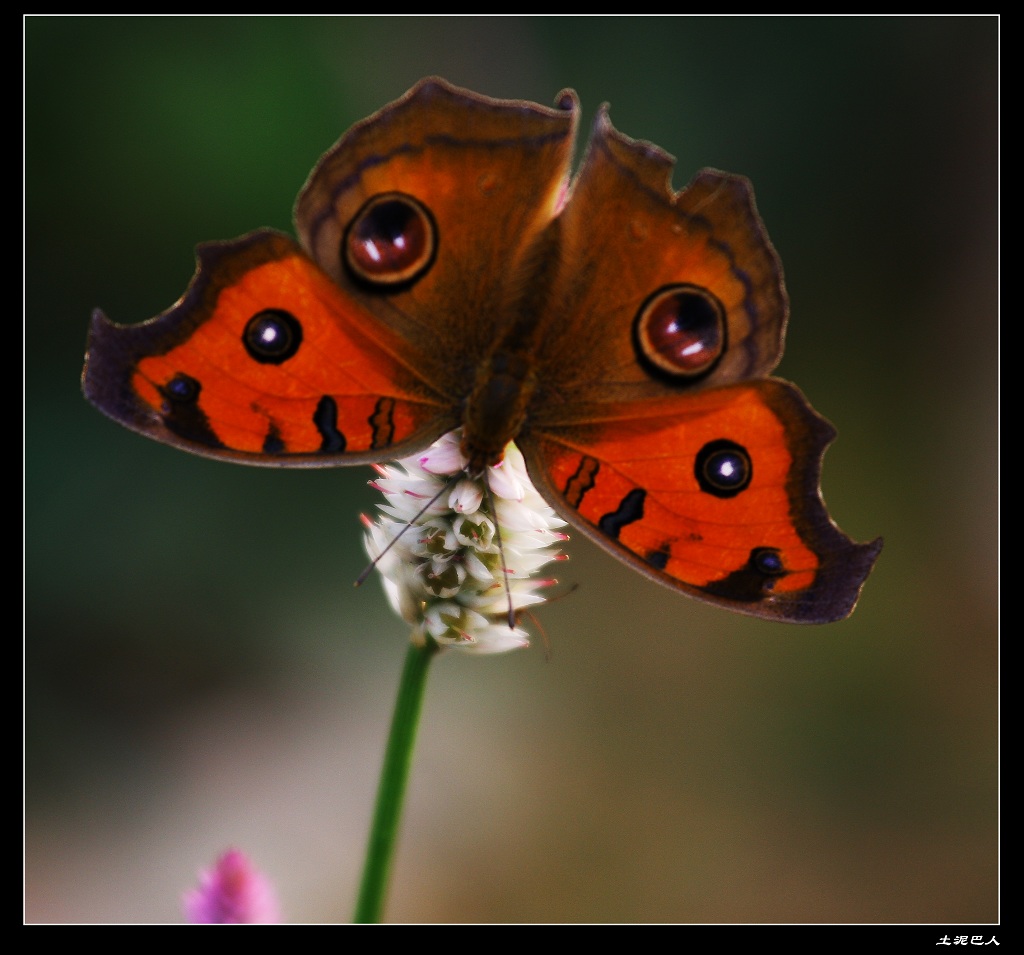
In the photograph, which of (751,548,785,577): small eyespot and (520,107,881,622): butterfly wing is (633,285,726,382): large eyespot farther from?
(751,548,785,577): small eyespot

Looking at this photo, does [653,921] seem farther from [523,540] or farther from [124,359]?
[124,359]

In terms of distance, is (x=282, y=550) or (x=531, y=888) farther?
(x=282, y=550)

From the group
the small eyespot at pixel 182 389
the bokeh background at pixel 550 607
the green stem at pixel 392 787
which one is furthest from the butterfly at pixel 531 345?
the bokeh background at pixel 550 607

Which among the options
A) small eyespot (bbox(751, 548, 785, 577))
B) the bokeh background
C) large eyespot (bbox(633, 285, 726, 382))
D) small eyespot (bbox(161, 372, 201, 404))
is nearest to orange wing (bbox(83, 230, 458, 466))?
small eyespot (bbox(161, 372, 201, 404))

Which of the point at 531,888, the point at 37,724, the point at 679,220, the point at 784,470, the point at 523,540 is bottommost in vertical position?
the point at 531,888

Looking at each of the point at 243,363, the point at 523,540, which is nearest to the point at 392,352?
the point at 243,363

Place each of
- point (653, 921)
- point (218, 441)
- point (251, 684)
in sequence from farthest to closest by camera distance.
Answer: point (251, 684), point (653, 921), point (218, 441)

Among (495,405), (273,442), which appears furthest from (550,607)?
(273,442)
